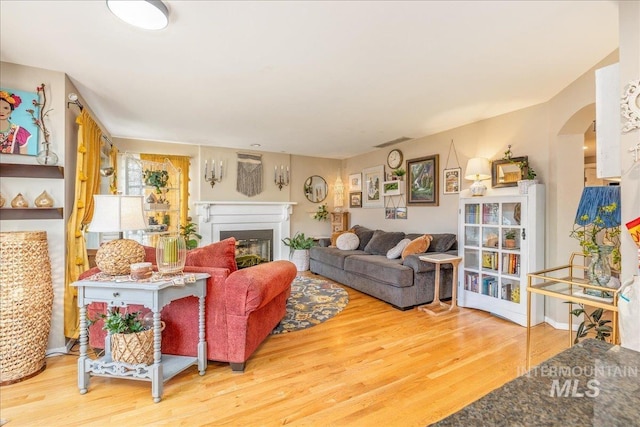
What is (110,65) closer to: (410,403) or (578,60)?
(410,403)

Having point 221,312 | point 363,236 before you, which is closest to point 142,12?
point 221,312

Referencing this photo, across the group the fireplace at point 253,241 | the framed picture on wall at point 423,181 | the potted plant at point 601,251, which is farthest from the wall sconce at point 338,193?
the potted plant at point 601,251

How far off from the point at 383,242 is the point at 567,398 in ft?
13.7

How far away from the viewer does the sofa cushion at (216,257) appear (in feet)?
7.64

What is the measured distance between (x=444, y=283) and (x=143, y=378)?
10.8 ft

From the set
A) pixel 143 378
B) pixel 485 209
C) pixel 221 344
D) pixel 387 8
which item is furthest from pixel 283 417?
pixel 485 209

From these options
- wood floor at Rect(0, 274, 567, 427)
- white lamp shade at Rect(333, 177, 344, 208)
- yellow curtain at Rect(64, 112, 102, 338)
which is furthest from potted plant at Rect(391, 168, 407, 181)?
yellow curtain at Rect(64, 112, 102, 338)

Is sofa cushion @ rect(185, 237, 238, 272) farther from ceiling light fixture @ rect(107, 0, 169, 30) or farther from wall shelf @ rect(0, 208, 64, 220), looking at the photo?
ceiling light fixture @ rect(107, 0, 169, 30)

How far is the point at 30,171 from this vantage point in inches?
92.4

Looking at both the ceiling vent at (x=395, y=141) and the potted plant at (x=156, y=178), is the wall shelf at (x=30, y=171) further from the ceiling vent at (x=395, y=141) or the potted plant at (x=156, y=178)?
the ceiling vent at (x=395, y=141)

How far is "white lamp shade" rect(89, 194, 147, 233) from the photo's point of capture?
6.63ft

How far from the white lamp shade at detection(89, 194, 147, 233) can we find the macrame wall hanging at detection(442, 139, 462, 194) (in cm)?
373

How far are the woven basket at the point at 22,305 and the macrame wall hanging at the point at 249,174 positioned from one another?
3534 millimetres

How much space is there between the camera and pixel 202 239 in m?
5.27
